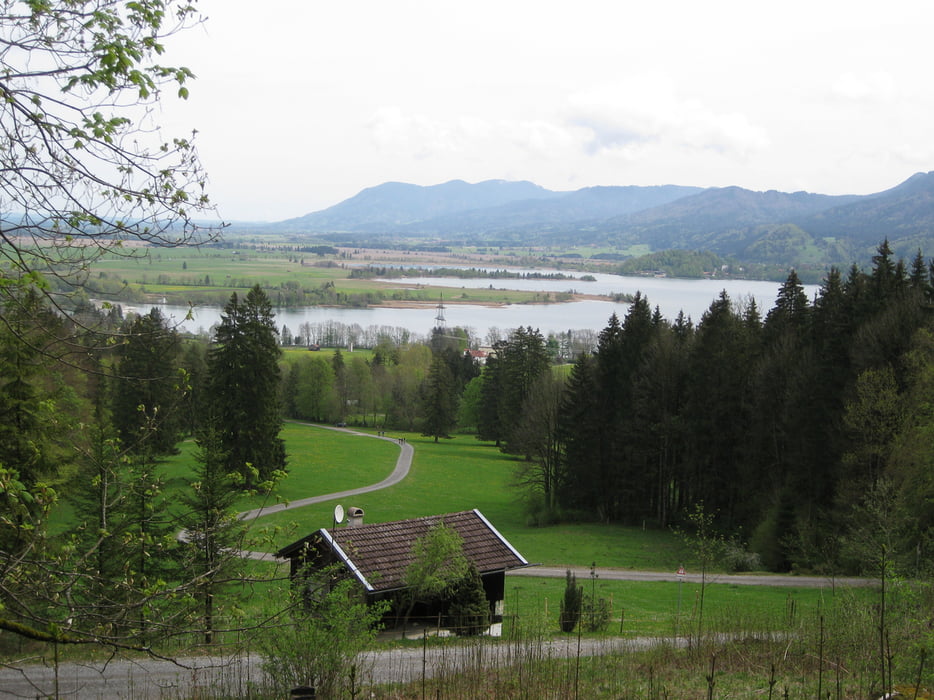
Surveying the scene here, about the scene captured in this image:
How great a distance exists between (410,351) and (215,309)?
52.6 meters

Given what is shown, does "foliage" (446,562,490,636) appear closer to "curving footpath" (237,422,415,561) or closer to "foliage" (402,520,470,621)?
"foliage" (402,520,470,621)

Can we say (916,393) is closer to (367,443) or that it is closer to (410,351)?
(367,443)

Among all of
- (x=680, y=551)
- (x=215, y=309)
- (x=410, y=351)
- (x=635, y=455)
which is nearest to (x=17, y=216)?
(x=680, y=551)

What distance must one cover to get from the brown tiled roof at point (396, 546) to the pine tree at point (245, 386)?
1992 centimetres

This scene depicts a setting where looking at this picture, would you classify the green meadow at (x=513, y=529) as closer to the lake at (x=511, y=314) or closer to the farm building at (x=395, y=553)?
the farm building at (x=395, y=553)

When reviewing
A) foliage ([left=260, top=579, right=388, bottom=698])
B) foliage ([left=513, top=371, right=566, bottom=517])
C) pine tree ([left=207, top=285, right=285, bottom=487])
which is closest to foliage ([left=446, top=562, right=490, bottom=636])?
foliage ([left=260, top=579, right=388, bottom=698])

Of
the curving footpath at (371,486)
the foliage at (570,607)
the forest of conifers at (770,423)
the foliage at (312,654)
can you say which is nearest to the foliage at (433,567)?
the foliage at (570,607)

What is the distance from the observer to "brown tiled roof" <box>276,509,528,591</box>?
50.5 ft

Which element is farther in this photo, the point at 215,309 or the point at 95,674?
the point at 215,309

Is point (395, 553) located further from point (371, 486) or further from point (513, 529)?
point (371, 486)

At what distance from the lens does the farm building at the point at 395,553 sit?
15.4m

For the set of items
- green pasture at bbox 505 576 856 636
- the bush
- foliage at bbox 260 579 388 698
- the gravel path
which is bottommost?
green pasture at bbox 505 576 856 636

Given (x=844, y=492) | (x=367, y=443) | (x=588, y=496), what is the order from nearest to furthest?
(x=844, y=492) < (x=588, y=496) < (x=367, y=443)

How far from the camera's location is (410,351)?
80000 millimetres
